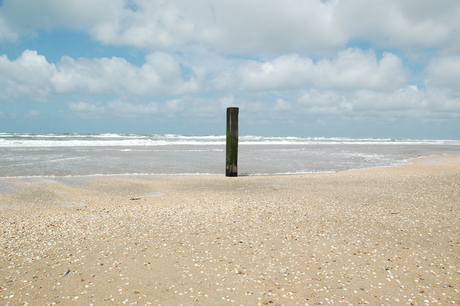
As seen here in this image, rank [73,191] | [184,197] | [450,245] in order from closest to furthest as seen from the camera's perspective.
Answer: [450,245] < [184,197] < [73,191]

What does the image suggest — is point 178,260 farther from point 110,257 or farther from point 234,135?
point 234,135

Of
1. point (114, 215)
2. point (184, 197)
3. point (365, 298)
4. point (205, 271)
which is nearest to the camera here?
point (365, 298)

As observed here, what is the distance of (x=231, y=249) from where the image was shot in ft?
15.1

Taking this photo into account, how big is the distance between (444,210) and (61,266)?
746 centimetres

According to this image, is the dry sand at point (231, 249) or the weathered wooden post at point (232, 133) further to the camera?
the weathered wooden post at point (232, 133)

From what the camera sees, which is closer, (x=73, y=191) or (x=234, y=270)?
(x=234, y=270)

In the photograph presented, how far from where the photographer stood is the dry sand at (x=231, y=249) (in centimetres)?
345

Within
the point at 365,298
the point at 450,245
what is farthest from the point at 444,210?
the point at 365,298

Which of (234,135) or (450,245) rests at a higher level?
(234,135)

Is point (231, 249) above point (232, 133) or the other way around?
the other way around

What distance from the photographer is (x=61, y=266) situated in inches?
160

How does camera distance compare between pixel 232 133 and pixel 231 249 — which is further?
pixel 232 133

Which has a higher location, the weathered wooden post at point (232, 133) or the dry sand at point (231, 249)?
the weathered wooden post at point (232, 133)

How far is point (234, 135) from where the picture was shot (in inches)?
525
